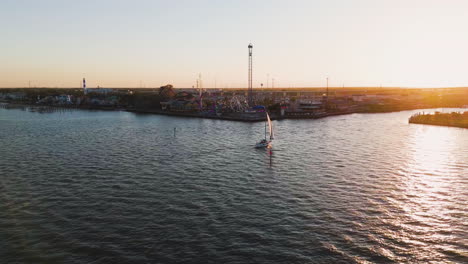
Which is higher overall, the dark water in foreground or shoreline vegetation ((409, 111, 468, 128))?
shoreline vegetation ((409, 111, 468, 128))

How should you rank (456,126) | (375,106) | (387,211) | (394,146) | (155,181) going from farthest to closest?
(375,106) → (456,126) → (394,146) → (155,181) → (387,211)

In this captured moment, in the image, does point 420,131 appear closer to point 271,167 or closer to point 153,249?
point 271,167

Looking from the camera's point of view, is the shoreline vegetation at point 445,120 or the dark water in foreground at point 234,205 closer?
the dark water in foreground at point 234,205

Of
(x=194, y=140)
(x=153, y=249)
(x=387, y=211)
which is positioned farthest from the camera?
(x=194, y=140)

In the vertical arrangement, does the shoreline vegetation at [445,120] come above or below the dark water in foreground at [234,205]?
above

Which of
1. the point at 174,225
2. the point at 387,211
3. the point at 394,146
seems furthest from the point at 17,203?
the point at 394,146

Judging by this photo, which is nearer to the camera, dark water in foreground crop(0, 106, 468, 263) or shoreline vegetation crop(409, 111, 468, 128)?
dark water in foreground crop(0, 106, 468, 263)

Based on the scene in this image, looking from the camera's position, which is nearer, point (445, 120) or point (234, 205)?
point (234, 205)

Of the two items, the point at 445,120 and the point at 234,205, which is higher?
the point at 445,120
